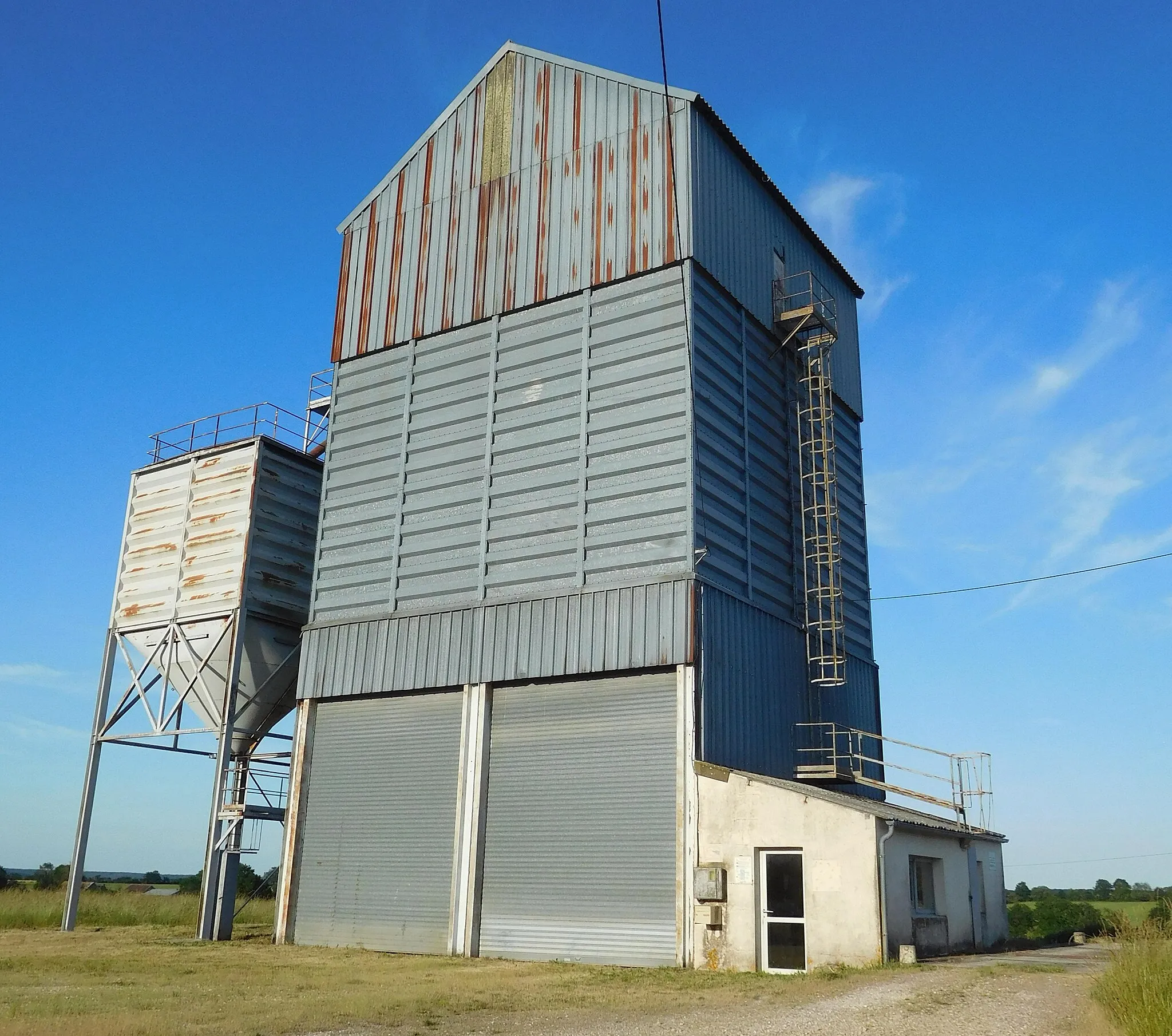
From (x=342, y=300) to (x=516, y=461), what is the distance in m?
8.28

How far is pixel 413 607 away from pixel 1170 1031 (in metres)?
18.6

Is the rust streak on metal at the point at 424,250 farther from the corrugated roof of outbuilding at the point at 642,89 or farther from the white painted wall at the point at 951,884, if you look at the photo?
the white painted wall at the point at 951,884

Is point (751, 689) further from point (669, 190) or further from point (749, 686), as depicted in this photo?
point (669, 190)

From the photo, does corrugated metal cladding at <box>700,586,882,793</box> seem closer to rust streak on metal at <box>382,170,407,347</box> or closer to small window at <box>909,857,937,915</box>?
small window at <box>909,857,937,915</box>

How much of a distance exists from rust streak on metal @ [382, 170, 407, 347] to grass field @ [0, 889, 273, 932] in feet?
53.2

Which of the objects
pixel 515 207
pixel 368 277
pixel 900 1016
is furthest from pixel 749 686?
pixel 368 277

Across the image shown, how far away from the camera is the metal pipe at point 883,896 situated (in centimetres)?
1841

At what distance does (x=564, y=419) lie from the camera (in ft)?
80.6

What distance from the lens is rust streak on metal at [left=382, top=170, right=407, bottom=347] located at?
28469mm

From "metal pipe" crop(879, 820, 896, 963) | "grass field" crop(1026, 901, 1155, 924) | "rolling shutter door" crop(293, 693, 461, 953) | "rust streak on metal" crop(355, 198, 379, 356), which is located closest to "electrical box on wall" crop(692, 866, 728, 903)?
"metal pipe" crop(879, 820, 896, 963)

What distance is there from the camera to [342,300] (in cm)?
2984

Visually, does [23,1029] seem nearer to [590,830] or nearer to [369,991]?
[369,991]

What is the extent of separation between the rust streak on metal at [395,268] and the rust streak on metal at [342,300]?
1.51 meters

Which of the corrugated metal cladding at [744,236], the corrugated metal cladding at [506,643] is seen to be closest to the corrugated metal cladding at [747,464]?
the corrugated metal cladding at [744,236]
